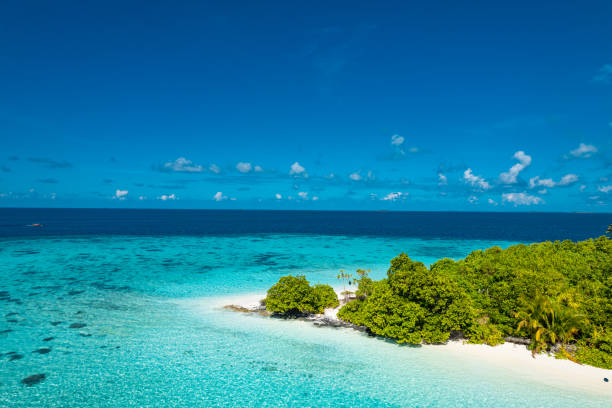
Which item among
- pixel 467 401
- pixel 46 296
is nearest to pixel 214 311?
pixel 46 296

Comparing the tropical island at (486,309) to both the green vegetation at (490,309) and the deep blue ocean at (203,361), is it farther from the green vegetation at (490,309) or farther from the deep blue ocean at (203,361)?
the deep blue ocean at (203,361)

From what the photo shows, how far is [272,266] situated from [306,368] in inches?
1473

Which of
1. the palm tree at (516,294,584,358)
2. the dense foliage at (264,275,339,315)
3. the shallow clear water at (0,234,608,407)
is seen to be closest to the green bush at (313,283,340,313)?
the dense foliage at (264,275,339,315)

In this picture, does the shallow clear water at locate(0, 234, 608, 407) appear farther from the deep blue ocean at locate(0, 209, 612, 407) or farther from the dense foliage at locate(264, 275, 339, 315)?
the dense foliage at locate(264, 275, 339, 315)

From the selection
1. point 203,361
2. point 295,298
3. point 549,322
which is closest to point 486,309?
point 549,322

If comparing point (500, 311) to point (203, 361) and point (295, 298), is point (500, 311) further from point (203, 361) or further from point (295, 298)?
point (203, 361)

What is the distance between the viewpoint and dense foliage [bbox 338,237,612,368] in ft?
77.3

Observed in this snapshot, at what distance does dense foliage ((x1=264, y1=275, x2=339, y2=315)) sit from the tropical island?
0.10m

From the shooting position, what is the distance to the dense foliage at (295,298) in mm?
31125

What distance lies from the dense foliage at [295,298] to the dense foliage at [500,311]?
284 cm

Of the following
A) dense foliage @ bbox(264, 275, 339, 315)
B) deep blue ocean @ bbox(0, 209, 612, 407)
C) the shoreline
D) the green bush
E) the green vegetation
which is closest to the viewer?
deep blue ocean @ bbox(0, 209, 612, 407)

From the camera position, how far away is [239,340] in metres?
26.4

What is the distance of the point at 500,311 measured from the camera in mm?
27250

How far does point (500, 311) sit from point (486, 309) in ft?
3.51
